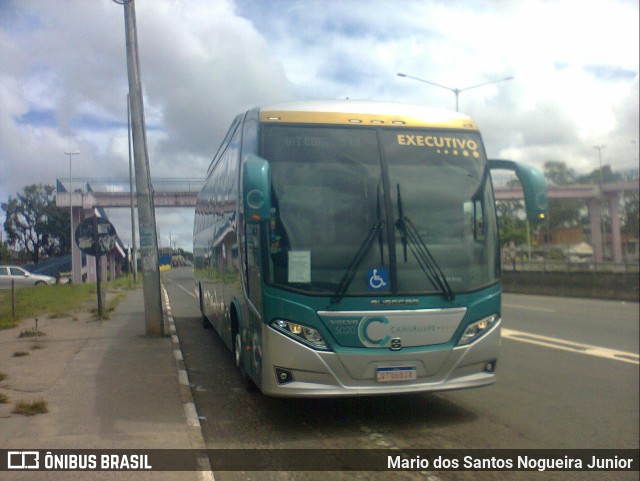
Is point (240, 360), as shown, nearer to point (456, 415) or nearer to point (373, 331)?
point (373, 331)

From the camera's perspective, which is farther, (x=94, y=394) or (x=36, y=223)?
(x=36, y=223)

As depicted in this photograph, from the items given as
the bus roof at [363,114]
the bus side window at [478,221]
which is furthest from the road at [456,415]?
the bus roof at [363,114]

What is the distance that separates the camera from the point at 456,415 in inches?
285

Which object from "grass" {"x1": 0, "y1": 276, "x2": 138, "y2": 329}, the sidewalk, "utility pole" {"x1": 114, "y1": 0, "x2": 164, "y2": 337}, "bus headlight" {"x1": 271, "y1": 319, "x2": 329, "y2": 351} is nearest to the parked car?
"grass" {"x1": 0, "y1": 276, "x2": 138, "y2": 329}

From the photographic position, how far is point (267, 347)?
247 inches

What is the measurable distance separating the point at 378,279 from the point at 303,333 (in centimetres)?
92

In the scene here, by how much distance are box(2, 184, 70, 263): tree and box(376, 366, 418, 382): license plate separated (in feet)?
15.6

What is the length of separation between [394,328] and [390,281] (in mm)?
469

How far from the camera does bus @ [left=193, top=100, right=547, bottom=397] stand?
6234mm

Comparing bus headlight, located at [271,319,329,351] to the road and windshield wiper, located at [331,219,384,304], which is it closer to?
windshield wiper, located at [331,219,384,304]

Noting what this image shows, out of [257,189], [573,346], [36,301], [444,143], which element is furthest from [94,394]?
[573,346]

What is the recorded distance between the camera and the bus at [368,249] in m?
6.23

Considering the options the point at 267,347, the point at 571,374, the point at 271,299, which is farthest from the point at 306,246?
the point at 571,374

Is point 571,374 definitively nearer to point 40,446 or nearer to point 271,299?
point 271,299
